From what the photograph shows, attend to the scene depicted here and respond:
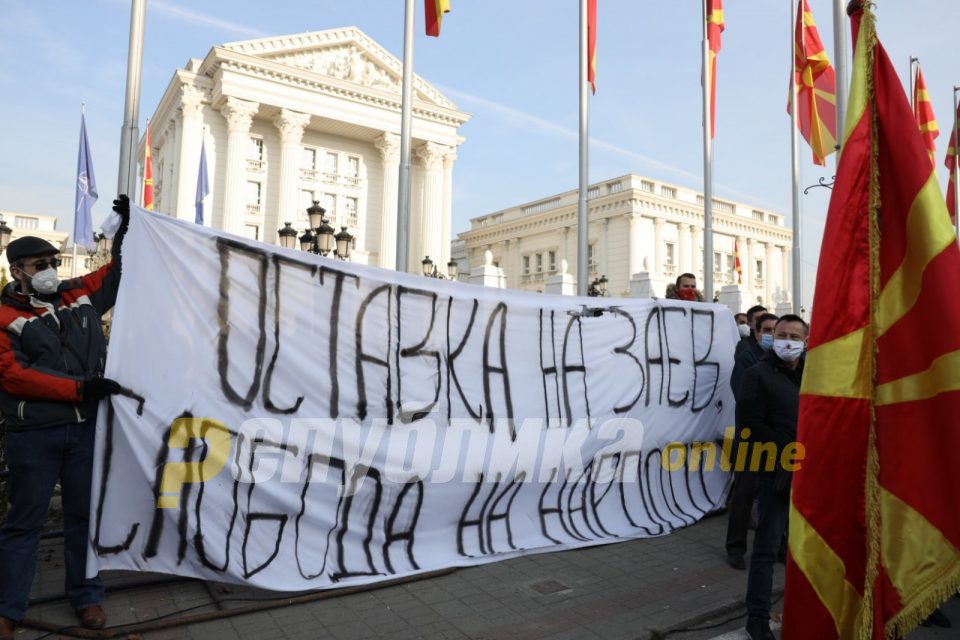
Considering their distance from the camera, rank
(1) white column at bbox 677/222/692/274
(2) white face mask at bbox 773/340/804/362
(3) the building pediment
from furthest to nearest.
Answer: (1) white column at bbox 677/222/692/274
(3) the building pediment
(2) white face mask at bbox 773/340/804/362

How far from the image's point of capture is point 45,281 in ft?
11.4

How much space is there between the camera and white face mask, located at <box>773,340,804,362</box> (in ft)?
12.6

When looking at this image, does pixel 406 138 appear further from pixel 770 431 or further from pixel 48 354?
pixel 770 431

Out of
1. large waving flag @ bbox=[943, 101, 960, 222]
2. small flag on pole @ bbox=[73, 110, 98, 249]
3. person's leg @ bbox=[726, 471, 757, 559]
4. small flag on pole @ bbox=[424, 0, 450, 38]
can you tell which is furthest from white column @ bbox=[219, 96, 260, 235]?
person's leg @ bbox=[726, 471, 757, 559]

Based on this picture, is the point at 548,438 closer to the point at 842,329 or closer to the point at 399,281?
the point at 399,281

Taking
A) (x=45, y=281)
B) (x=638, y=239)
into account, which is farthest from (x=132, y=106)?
(x=638, y=239)

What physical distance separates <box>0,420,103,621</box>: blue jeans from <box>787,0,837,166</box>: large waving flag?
11.3 m

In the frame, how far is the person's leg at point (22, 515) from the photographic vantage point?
3289 mm

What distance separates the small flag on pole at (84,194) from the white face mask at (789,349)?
62.2 ft

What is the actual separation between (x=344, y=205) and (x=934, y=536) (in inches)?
1765

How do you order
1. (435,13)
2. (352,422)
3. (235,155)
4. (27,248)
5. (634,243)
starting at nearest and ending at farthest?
(27,248) < (352,422) < (435,13) < (235,155) < (634,243)

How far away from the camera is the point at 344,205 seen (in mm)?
44625

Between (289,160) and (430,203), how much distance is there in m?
10.1

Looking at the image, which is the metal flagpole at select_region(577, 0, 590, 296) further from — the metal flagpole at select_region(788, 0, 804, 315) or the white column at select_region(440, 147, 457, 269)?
the white column at select_region(440, 147, 457, 269)
